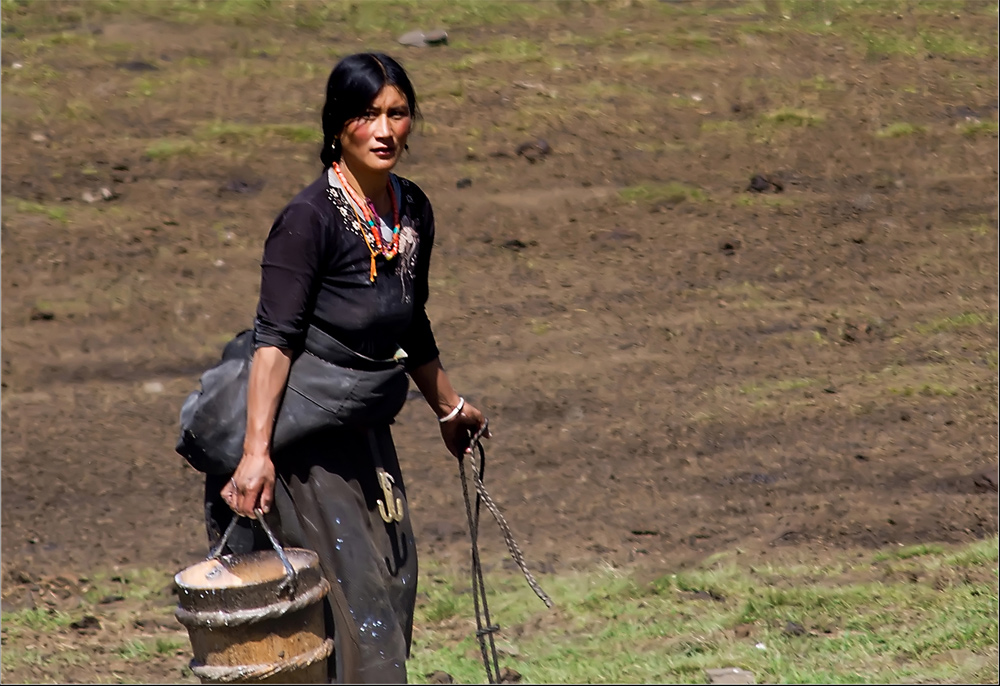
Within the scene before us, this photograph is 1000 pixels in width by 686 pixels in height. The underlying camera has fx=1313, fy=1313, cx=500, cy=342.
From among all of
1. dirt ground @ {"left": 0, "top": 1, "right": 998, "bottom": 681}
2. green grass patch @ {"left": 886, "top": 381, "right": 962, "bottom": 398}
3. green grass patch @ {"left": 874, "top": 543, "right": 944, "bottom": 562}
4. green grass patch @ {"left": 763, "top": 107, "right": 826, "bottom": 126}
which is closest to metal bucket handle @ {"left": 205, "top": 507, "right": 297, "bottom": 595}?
dirt ground @ {"left": 0, "top": 1, "right": 998, "bottom": 681}

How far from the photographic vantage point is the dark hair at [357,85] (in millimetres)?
2959

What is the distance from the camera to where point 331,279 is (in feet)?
9.73

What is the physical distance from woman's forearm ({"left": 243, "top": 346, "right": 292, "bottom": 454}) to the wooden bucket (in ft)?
0.81

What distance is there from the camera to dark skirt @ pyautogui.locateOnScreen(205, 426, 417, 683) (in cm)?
304

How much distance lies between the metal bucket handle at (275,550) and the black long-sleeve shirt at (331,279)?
39 cm

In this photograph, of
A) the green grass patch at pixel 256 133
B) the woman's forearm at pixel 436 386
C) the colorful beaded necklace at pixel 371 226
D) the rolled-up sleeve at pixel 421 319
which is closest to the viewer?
the colorful beaded necklace at pixel 371 226

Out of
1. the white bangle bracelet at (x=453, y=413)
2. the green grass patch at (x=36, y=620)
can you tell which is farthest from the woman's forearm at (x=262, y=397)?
the green grass patch at (x=36, y=620)

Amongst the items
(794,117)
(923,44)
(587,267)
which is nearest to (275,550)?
(587,267)

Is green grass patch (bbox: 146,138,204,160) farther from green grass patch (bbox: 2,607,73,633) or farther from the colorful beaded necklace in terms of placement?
the colorful beaded necklace

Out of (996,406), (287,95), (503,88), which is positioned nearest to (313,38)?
(287,95)

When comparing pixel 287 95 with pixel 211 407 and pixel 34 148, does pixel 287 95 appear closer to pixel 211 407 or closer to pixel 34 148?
pixel 34 148

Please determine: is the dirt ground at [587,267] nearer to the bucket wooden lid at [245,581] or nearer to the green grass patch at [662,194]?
the green grass patch at [662,194]

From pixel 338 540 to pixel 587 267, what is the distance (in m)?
5.38

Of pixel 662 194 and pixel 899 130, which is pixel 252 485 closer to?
pixel 662 194
